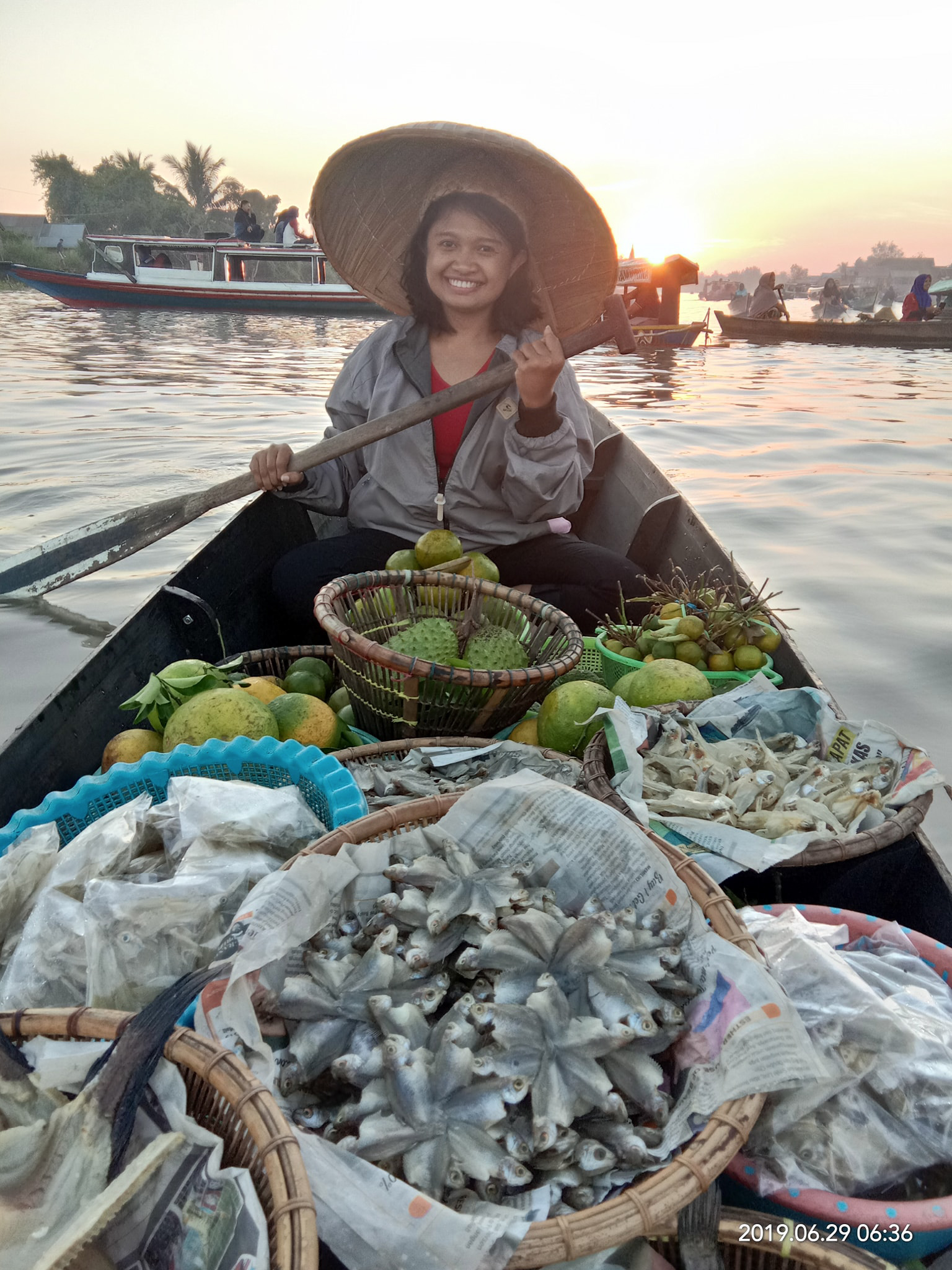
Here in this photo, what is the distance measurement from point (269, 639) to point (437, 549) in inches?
38.1

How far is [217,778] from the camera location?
1.75m

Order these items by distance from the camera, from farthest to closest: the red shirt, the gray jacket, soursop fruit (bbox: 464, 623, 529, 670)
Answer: the red shirt → the gray jacket → soursop fruit (bbox: 464, 623, 529, 670)

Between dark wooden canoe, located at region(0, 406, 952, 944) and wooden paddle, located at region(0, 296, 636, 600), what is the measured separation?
255 millimetres

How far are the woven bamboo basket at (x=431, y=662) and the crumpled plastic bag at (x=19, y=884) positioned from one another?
2.71 ft

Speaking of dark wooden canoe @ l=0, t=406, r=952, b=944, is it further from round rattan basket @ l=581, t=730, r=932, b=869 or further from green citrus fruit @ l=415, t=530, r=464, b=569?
green citrus fruit @ l=415, t=530, r=464, b=569

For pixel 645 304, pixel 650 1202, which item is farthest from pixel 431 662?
pixel 645 304

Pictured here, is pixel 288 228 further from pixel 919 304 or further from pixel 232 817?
pixel 232 817

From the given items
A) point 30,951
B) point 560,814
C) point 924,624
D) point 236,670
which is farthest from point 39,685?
point 924,624

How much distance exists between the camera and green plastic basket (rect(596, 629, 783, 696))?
2.46m

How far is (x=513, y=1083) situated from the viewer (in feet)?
3.53

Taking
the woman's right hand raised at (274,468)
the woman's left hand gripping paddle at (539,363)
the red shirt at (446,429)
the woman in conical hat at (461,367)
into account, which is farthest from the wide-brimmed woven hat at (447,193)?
the woman's right hand raised at (274,468)

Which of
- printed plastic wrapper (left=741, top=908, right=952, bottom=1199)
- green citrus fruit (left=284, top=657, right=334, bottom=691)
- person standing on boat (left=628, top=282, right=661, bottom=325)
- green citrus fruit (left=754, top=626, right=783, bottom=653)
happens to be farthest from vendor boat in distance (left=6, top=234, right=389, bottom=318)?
printed plastic wrapper (left=741, top=908, right=952, bottom=1199)

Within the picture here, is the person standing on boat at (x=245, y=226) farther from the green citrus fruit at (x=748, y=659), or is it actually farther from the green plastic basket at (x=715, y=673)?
the green citrus fruit at (x=748, y=659)

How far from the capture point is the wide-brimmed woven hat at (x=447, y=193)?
2.74 metres
